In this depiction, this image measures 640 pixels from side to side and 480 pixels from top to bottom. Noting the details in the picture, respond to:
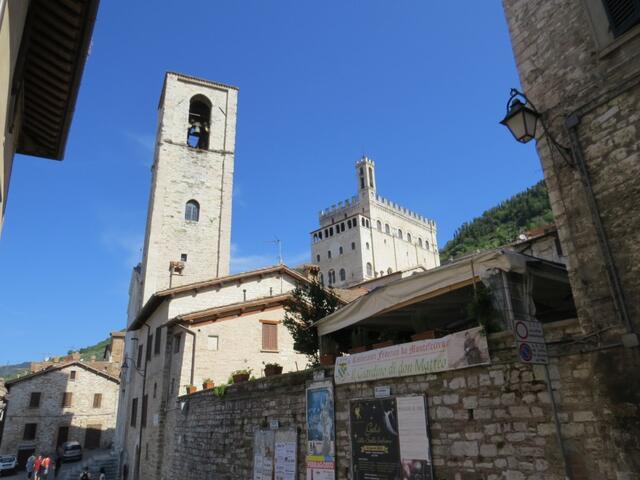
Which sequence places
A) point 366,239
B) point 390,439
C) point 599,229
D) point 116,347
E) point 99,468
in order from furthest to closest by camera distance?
1. point 366,239
2. point 116,347
3. point 99,468
4. point 390,439
5. point 599,229

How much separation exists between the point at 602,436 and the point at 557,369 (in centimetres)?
82

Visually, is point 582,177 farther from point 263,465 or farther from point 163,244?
point 163,244

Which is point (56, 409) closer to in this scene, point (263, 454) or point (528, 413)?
point (263, 454)

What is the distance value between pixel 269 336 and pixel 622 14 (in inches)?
639

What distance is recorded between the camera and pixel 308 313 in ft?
41.9

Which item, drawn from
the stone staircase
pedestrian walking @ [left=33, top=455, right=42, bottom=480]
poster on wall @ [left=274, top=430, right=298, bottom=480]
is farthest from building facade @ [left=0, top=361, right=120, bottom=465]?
poster on wall @ [left=274, top=430, right=298, bottom=480]

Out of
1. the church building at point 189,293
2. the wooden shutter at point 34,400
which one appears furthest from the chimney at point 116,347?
the church building at point 189,293

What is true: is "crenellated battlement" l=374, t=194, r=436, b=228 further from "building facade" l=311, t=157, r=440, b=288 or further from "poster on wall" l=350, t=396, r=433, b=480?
"poster on wall" l=350, t=396, r=433, b=480

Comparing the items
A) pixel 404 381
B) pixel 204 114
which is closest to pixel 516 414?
pixel 404 381

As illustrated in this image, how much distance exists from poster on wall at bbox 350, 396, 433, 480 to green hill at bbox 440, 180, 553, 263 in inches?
2643

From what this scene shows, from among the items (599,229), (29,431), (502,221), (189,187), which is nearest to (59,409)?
(29,431)

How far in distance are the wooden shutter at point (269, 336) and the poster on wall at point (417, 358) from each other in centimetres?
1072

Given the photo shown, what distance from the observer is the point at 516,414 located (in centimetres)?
594

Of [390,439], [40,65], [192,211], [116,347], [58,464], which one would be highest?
[192,211]
